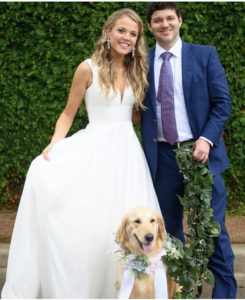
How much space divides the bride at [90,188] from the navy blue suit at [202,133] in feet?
0.36

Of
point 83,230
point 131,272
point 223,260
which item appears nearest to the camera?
point 131,272

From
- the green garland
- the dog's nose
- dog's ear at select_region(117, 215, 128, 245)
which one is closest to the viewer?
the dog's nose

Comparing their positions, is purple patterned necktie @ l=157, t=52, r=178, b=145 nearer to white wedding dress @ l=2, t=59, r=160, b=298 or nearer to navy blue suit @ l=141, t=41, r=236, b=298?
navy blue suit @ l=141, t=41, r=236, b=298

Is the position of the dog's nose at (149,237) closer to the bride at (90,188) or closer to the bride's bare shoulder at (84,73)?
the bride at (90,188)

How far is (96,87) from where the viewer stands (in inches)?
131

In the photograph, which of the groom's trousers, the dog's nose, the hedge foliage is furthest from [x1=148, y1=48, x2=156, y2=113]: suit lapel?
the hedge foliage

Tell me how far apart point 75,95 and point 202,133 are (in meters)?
0.98

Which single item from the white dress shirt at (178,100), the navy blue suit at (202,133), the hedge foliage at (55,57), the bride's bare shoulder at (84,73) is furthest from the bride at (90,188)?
the hedge foliage at (55,57)

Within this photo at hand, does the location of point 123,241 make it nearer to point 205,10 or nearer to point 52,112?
point 52,112

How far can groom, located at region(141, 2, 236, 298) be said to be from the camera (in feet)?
10.4

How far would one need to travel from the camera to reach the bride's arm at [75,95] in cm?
333

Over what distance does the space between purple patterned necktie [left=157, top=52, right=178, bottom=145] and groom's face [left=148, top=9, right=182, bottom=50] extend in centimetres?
12

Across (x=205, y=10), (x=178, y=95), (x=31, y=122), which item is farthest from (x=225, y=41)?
(x=31, y=122)

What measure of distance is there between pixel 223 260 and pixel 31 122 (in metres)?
2.75
